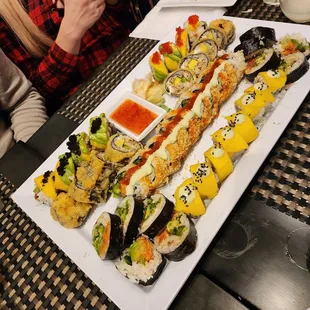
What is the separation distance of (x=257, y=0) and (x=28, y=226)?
2.29m

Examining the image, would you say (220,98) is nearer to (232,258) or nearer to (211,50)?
(211,50)

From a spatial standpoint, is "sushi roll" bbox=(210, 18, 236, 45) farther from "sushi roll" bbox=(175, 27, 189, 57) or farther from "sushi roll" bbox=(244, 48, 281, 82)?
"sushi roll" bbox=(244, 48, 281, 82)

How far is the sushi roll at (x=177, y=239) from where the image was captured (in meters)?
1.47

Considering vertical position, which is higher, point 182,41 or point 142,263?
point 182,41

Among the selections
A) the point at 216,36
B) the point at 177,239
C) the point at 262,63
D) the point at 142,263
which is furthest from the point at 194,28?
the point at 142,263

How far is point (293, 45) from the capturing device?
1968 mm

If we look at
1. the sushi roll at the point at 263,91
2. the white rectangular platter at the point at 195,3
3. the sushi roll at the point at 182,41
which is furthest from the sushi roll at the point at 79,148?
the white rectangular platter at the point at 195,3

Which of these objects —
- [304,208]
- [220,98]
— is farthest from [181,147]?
[304,208]

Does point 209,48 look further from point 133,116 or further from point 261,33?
point 133,116

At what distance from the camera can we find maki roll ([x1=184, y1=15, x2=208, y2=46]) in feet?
7.66

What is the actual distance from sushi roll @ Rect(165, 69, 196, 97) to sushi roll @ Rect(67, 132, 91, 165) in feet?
2.11

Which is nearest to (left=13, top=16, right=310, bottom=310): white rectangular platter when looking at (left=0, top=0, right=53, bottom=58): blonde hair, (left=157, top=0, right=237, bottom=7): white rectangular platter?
(left=157, top=0, right=237, bottom=7): white rectangular platter

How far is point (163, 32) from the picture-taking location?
8.78 ft

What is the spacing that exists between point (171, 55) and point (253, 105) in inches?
30.3
